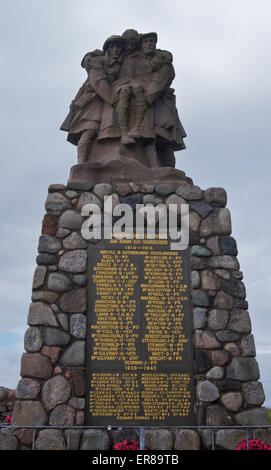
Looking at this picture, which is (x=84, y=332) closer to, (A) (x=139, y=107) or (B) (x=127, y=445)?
(B) (x=127, y=445)

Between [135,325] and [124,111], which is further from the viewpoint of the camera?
[124,111]

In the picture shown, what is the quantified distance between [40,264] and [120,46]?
4376 millimetres

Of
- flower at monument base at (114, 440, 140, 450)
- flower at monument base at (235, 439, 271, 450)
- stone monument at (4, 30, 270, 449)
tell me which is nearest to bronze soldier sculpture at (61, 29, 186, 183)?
stone monument at (4, 30, 270, 449)

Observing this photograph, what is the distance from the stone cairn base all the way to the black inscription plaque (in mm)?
155

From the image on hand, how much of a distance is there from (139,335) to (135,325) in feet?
0.48

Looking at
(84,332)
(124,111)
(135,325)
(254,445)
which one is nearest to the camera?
(254,445)

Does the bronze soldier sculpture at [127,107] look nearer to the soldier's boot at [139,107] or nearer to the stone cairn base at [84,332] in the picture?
the soldier's boot at [139,107]

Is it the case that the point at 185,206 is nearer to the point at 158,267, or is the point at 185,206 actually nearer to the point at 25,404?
the point at 158,267

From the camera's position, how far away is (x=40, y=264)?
22.0 ft

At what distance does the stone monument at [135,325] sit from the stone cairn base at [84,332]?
0.01 metres

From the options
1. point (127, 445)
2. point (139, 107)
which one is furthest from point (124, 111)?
point (127, 445)

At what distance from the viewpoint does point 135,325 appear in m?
6.48

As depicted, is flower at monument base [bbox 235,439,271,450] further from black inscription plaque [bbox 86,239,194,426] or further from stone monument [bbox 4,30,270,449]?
black inscription plaque [bbox 86,239,194,426]

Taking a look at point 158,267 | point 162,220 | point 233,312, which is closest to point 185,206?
point 162,220
